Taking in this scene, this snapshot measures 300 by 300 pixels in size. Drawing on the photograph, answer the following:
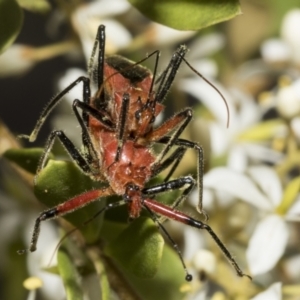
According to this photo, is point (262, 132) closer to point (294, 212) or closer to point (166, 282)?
point (294, 212)

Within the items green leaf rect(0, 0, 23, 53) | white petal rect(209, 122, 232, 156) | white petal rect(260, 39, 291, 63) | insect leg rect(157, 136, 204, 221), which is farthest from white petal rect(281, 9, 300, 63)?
green leaf rect(0, 0, 23, 53)

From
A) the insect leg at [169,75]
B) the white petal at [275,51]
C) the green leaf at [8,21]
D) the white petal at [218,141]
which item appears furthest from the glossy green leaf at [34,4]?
the white petal at [275,51]

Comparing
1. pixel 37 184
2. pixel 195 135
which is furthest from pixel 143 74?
pixel 37 184

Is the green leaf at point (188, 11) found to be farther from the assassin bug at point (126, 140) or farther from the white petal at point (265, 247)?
the white petal at point (265, 247)

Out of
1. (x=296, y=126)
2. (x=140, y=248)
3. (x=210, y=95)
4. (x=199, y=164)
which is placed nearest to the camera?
(x=140, y=248)

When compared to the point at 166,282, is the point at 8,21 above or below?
above

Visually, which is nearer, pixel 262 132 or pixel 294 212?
pixel 294 212

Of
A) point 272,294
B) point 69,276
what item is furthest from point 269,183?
point 69,276
